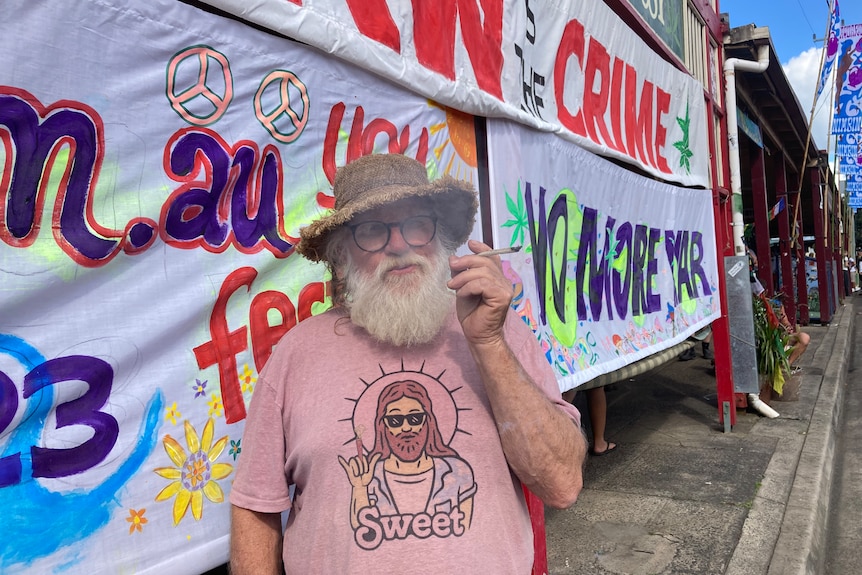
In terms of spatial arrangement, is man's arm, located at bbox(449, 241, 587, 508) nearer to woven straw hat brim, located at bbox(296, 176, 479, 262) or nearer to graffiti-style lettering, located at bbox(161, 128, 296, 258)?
woven straw hat brim, located at bbox(296, 176, 479, 262)

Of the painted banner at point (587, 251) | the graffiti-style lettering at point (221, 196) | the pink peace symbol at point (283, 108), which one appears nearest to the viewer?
the graffiti-style lettering at point (221, 196)

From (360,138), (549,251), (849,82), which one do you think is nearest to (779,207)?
(849,82)

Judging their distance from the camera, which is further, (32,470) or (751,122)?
(751,122)

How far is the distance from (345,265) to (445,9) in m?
1.18

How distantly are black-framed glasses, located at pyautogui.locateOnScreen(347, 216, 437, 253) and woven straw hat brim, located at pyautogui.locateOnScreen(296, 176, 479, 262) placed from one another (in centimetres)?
5

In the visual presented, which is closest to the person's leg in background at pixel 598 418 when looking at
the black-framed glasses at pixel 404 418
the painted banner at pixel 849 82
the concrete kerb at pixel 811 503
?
the concrete kerb at pixel 811 503

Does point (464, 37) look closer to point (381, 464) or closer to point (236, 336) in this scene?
point (236, 336)

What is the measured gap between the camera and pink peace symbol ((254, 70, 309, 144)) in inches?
63.7

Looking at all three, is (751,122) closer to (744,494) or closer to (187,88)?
(744,494)

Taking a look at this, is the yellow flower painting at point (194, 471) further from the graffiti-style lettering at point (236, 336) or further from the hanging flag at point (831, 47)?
the hanging flag at point (831, 47)

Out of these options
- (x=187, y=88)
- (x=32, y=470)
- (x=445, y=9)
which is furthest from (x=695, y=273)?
(x=32, y=470)

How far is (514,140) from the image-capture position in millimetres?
2600

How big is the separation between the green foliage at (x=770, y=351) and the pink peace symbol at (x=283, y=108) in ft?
18.7

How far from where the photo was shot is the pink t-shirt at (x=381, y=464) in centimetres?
133
